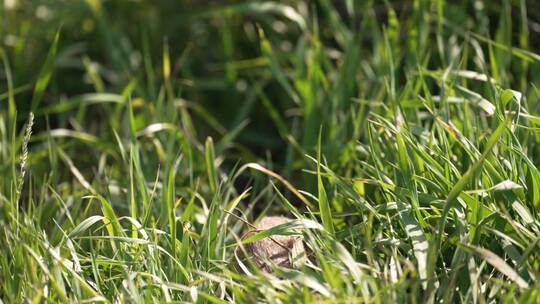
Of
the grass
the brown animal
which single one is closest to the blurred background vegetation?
the grass

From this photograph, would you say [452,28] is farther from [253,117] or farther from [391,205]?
[391,205]

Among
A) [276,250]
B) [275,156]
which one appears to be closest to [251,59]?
[275,156]

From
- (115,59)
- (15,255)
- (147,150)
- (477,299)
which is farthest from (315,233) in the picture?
(115,59)

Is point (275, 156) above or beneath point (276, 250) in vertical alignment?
beneath

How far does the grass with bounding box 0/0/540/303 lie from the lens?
5.65 ft

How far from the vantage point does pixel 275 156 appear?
3.01 metres

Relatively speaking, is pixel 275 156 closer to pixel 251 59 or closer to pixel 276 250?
pixel 251 59

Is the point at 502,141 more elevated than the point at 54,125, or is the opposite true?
the point at 502,141

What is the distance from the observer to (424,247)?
1731mm

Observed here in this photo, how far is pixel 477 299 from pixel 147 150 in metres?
1.24

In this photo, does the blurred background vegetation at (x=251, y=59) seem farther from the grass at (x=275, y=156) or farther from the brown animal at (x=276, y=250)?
the brown animal at (x=276, y=250)

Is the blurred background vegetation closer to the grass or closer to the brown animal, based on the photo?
the grass

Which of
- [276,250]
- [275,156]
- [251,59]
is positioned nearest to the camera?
[276,250]

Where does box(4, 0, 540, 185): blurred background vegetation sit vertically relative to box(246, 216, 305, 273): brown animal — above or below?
above
